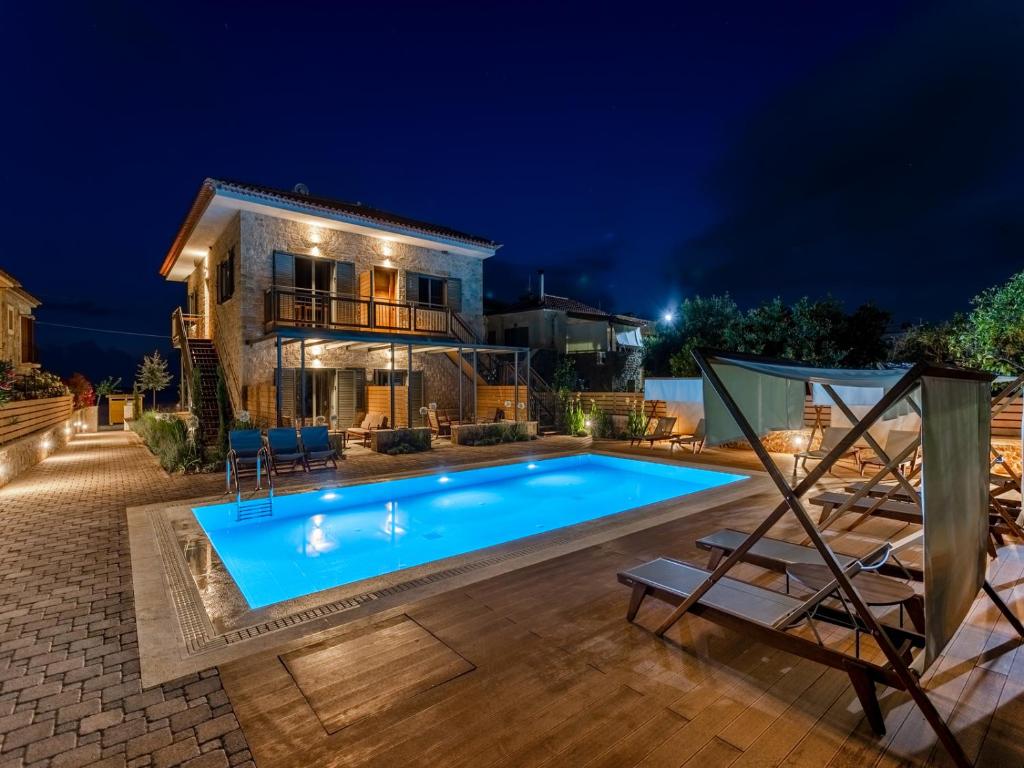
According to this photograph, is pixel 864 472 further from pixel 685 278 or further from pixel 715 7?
pixel 685 278

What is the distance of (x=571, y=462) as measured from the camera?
12.0 m

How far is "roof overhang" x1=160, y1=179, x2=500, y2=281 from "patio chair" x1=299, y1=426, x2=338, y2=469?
7.52 meters

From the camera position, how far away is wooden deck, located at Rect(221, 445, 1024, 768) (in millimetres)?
2197

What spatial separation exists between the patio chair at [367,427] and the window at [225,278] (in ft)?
17.9

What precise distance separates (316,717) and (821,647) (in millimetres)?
2576

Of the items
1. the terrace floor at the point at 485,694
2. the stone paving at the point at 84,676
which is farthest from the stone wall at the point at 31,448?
the terrace floor at the point at 485,694

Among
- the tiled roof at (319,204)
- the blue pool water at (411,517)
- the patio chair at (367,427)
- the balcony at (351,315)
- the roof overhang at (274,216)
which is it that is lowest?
the blue pool water at (411,517)

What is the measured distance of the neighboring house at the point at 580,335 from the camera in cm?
2300

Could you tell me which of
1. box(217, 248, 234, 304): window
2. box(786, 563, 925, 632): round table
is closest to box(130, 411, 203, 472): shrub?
box(217, 248, 234, 304): window

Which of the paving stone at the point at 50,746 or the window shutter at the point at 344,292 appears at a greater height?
the window shutter at the point at 344,292

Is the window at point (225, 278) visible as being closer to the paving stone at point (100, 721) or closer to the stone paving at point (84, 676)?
the stone paving at point (84, 676)

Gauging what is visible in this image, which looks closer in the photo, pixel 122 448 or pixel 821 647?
pixel 821 647

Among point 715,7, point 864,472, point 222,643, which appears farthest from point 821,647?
point 715,7

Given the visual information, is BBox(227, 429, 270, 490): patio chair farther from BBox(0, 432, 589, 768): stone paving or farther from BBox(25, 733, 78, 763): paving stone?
BBox(25, 733, 78, 763): paving stone
